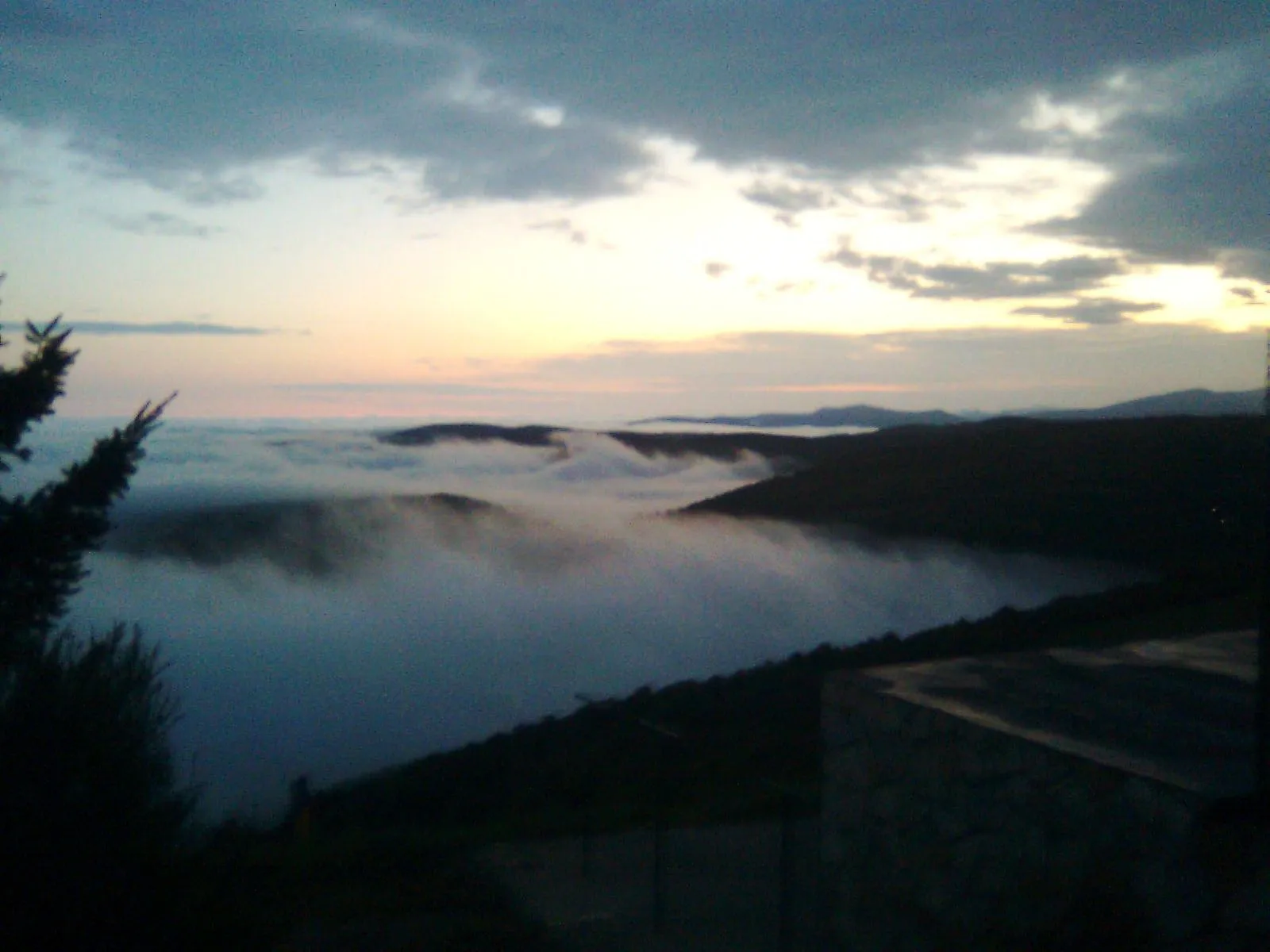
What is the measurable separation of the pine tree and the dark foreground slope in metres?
12.9

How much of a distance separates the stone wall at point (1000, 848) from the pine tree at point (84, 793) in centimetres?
316

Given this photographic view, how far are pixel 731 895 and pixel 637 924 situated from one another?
2.03ft

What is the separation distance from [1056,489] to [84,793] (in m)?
21.6

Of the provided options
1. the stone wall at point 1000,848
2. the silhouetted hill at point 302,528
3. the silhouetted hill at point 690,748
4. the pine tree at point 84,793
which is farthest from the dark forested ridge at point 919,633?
the silhouetted hill at point 302,528

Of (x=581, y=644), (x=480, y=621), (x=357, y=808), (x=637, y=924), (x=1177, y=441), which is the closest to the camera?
(x=637, y=924)

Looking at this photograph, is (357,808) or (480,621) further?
(480,621)

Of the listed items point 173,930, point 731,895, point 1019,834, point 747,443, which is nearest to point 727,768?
point 731,895

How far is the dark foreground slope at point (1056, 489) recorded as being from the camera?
55.8 ft

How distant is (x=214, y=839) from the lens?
4.45 m

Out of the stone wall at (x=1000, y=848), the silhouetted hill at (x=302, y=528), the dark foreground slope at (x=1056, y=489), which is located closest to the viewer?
the stone wall at (x=1000, y=848)

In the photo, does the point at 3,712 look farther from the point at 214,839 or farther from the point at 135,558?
the point at 135,558

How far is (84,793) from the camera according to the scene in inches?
159

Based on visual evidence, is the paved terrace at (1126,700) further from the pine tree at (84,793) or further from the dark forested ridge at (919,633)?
the pine tree at (84,793)

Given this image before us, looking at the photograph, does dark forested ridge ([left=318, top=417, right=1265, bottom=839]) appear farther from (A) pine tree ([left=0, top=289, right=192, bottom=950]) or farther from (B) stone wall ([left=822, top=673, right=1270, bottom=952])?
(A) pine tree ([left=0, top=289, right=192, bottom=950])
